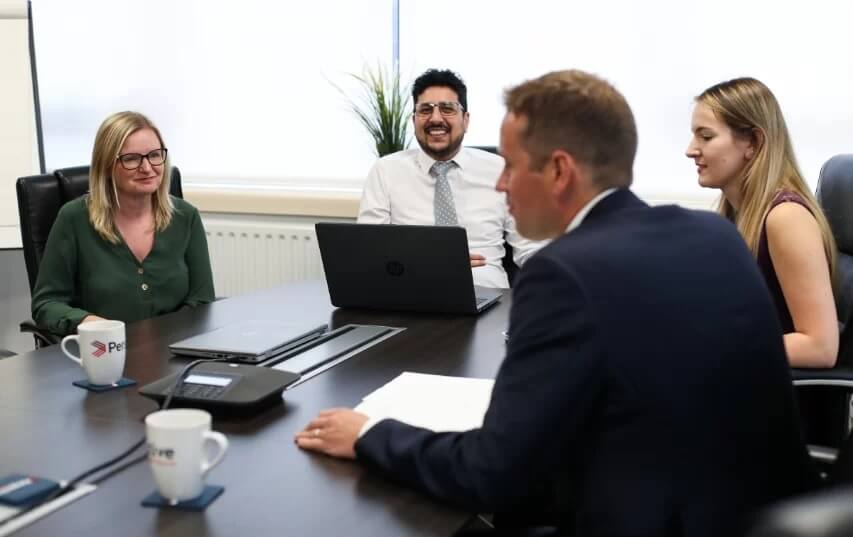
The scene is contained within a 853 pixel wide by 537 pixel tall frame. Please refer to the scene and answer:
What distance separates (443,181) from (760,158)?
52.8 inches

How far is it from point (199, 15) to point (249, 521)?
3550mm

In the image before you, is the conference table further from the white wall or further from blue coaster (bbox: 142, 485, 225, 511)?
the white wall

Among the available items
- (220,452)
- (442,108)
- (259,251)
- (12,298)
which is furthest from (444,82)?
(220,452)

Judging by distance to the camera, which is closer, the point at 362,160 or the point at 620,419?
the point at 620,419

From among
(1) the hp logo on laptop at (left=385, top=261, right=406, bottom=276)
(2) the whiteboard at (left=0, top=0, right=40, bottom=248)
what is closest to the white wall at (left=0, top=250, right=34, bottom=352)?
(2) the whiteboard at (left=0, top=0, right=40, bottom=248)

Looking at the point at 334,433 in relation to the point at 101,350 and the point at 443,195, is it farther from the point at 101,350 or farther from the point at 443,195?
the point at 443,195

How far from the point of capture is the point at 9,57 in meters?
3.73

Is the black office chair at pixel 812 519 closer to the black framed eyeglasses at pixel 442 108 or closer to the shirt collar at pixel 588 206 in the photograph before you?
the shirt collar at pixel 588 206

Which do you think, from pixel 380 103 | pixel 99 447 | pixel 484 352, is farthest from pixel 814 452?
pixel 380 103

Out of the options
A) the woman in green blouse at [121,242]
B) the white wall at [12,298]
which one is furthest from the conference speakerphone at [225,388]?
the white wall at [12,298]

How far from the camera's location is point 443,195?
3.33m

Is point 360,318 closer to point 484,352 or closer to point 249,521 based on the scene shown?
point 484,352

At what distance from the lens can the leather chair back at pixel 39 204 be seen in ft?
8.84

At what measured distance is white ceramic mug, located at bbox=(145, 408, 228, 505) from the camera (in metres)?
1.17
